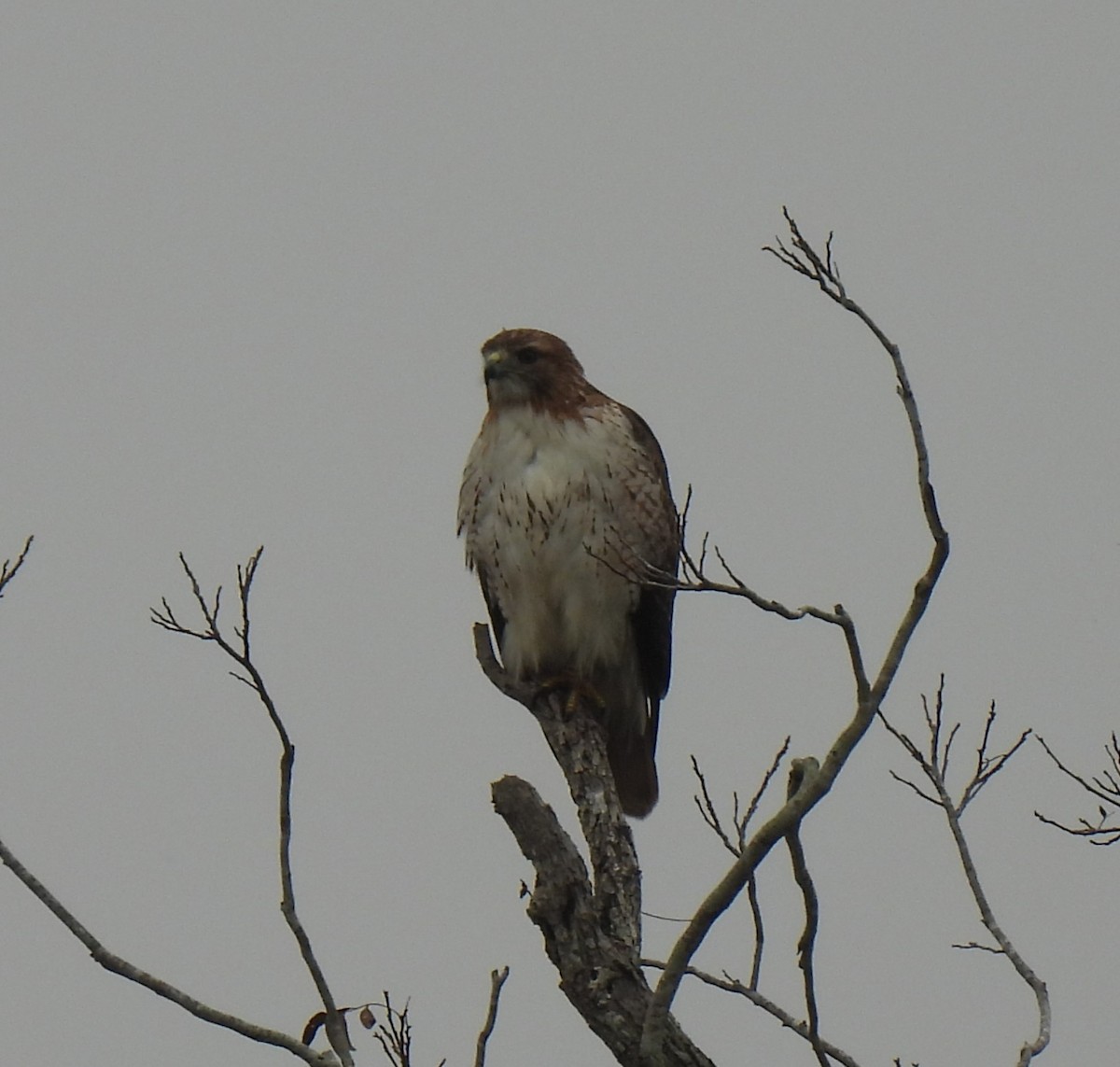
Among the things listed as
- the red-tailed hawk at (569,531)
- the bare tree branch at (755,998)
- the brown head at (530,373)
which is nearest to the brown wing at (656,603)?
the red-tailed hawk at (569,531)

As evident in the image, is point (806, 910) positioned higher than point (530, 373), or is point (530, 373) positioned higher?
point (530, 373)

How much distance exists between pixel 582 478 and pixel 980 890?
2174 millimetres

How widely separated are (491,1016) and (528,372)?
2.83 metres

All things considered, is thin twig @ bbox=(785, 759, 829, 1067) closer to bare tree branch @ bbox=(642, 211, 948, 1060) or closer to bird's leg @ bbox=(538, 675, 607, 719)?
bare tree branch @ bbox=(642, 211, 948, 1060)

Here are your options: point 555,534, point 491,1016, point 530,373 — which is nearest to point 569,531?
point 555,534

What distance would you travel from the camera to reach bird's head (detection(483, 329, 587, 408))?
241 inches

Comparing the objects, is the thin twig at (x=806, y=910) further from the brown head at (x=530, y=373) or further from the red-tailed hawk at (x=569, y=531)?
the brown head at (x=530, y=373)

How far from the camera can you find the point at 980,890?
422 cm

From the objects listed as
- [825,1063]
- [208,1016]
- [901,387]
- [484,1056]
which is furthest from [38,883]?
[901,387]

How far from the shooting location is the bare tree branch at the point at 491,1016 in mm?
3752

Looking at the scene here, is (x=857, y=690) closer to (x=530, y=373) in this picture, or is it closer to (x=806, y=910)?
(x=806, y=910)

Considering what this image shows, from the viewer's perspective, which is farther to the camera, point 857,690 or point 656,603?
point 656,603

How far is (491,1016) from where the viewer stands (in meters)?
3.82

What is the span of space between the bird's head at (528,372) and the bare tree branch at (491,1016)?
2604 millimetres
